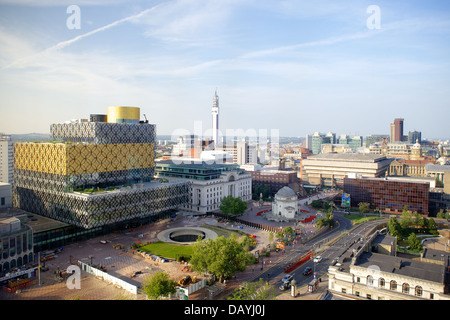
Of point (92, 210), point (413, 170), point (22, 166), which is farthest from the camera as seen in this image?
point (413, 170)

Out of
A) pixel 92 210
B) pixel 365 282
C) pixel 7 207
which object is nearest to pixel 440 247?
pixel 365 282

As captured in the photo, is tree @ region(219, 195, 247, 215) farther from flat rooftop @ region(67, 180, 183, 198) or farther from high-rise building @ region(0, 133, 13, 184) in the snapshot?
high-rise building @ region(0, 133, 13, 184)

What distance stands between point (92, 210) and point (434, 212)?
9630 cm

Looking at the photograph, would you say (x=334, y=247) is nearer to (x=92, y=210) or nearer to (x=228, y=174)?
(x=228, y=174)

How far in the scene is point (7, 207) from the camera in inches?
2815

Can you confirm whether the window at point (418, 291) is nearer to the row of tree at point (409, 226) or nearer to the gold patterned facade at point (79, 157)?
the row of tree at point (409, 226)

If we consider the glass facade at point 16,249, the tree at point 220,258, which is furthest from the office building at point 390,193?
the glass facade at point 16,249

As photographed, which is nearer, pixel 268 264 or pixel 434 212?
pixel 268 264

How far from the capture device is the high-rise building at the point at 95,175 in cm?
7100

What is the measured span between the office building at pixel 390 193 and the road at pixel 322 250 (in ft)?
48.8

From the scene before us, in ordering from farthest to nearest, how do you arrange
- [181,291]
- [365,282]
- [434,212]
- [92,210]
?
[434,212]
[92,210]
[181,291]
[365,282]

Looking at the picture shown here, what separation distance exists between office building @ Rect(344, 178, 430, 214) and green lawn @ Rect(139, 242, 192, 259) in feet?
219

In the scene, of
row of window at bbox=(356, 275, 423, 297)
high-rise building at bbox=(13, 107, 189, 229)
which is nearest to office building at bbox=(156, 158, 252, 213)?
high-rise building at bbox=(13, 107, 189, 229)

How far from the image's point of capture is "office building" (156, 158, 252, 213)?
314ft
